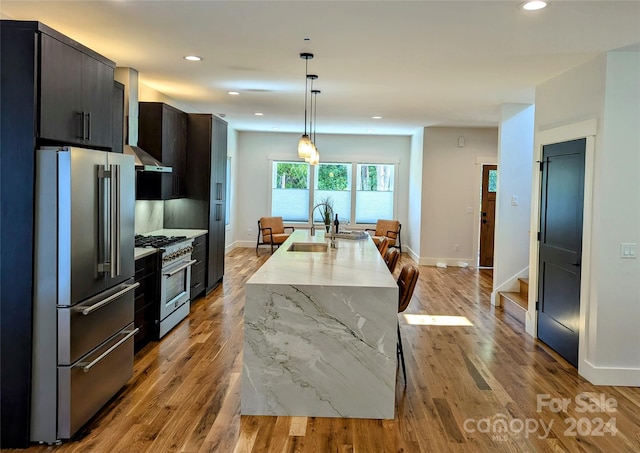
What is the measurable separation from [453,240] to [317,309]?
276 inches

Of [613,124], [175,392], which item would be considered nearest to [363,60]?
[613,124]

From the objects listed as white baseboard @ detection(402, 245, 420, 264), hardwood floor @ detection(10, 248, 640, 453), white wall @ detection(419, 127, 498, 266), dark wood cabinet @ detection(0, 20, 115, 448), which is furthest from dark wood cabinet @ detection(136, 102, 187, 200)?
white baseboard @ detection(402, 245, 420, 264)

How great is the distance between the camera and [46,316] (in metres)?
2.66

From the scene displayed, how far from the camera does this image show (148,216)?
5.97 meters

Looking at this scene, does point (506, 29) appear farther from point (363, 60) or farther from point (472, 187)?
point (472, 187)

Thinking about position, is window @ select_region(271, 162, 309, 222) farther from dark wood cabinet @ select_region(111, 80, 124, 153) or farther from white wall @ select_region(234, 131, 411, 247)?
dark wood cabinet @ select_region(111, 80, 124, 153)

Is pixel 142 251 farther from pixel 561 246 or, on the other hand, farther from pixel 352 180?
pixel 352 180

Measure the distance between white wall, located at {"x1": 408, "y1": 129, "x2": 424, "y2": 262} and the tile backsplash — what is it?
16.9ft

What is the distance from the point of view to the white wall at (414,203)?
973 cm

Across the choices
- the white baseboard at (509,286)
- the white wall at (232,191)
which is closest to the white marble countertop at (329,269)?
the white baseboard at (509,286)

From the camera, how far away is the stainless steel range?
182 inches

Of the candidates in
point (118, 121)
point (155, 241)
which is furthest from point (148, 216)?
point (118, 121)

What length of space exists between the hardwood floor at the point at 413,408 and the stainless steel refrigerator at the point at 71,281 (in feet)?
0.68

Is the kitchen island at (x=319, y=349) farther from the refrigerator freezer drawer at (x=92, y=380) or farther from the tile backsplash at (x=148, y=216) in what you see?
the tile backsplash at (x=148, y=216)
